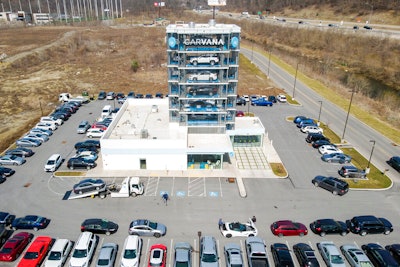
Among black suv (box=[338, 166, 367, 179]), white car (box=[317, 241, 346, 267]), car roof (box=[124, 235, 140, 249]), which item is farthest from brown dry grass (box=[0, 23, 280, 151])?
white car (box=[317, 241, 346, 267])

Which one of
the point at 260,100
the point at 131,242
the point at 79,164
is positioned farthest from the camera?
the point at 260,100

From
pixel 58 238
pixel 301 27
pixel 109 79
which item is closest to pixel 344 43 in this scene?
pixel 301 27

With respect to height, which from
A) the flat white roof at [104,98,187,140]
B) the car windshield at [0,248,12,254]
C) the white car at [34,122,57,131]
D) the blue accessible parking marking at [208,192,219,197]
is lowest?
the blue accessible parking marking at [208,192,219,197]

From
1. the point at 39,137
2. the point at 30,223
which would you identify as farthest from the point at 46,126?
the point at 30,223

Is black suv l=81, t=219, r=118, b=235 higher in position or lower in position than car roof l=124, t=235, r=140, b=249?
lower

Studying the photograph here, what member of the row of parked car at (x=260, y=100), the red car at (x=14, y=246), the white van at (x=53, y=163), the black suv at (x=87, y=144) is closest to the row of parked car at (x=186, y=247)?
the red car at (x=14, y=246)

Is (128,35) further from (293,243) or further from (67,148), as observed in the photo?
(293,243)

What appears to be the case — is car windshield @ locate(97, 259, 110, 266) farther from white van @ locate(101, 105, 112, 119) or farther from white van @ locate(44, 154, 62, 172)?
white van @ locate(101, 105, 112, 119)

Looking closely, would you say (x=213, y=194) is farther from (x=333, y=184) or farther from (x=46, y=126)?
(x=46, y=126)

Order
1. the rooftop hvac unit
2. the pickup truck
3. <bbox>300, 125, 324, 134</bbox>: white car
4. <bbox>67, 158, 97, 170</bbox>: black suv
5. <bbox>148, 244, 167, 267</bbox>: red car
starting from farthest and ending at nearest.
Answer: <bbox>300, 125, 324, 134</bbox>: white car
the rooftop hvac unit
<bbox>67, 158, 97, 170</bbox>: black suv
the pickup truck
<bbox>148, 244, 167, 267</bbox>: red car
